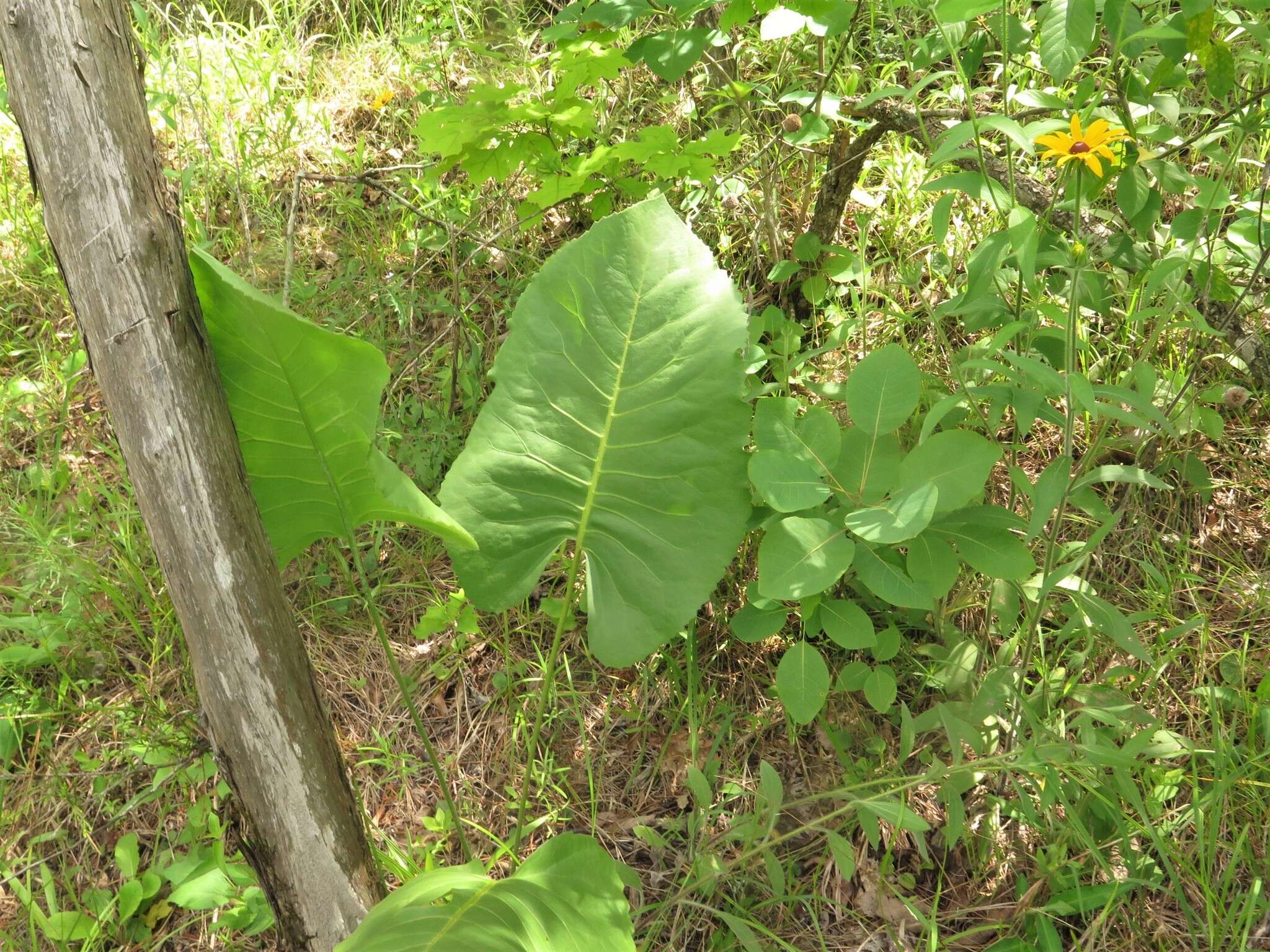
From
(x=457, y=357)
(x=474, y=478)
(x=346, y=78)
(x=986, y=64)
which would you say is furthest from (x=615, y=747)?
(x=346, y=78)

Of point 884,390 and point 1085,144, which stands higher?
point 1085,144

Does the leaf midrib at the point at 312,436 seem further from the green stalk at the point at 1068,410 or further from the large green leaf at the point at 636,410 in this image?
the green stalk at the point at 1068,410

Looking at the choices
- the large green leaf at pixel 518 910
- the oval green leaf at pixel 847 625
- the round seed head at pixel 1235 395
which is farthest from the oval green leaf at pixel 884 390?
the large green leaf at pixel 518 910

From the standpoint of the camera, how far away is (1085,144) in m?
1.40

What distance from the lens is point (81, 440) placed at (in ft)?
8.67

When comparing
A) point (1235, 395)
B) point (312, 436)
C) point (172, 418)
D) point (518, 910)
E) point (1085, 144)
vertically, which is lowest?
point (518, 910)

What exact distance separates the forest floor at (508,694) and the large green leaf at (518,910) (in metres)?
0.20

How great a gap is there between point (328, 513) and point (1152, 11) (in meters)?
1.87

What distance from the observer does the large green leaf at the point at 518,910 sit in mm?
1354

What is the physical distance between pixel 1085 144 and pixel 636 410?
33.2 inches

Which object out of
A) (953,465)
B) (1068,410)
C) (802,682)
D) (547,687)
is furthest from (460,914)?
(1068,410)

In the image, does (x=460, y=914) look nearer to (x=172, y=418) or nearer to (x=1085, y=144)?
(x=172, y=418)

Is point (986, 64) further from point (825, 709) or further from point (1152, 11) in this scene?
point (825, 709)

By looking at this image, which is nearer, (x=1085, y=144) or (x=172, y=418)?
(x=1085, y=144)
